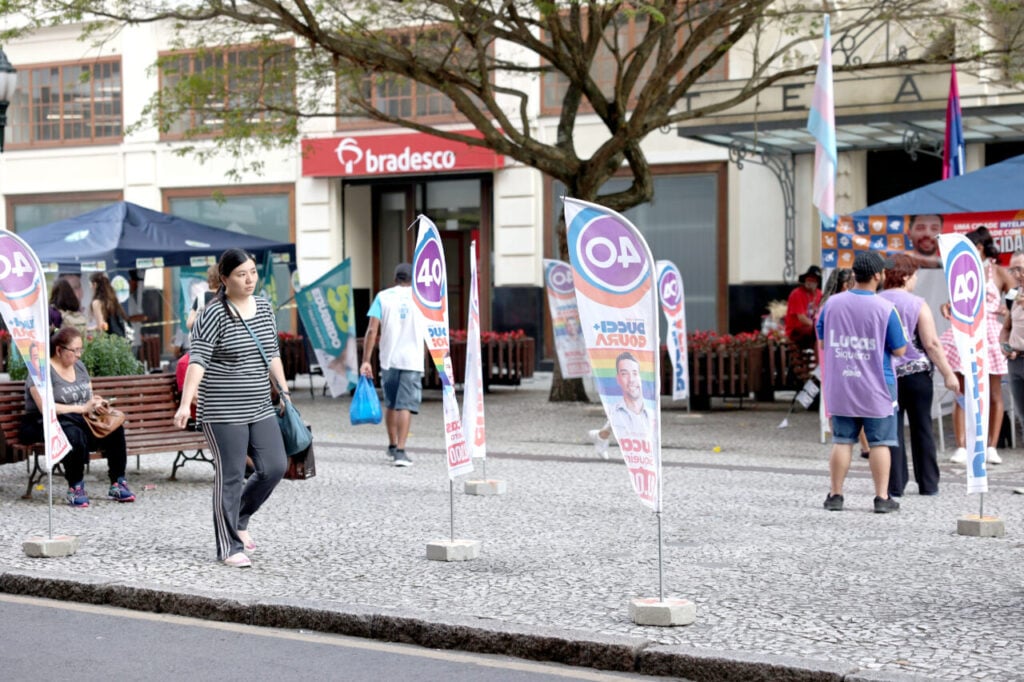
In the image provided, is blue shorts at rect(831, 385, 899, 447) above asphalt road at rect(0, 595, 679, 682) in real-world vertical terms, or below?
above

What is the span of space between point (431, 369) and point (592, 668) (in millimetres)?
14647

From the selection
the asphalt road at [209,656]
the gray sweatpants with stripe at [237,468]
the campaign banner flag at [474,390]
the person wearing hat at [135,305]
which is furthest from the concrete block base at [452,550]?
the person wearing hat at [135,305]

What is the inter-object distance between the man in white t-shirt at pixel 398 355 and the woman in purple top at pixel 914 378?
440 centimetres

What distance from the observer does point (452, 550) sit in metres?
8.13

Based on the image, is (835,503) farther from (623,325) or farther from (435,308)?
(623,325)

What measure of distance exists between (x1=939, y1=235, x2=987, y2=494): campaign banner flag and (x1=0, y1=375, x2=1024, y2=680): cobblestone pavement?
499 mm

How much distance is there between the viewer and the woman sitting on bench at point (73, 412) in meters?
10.6

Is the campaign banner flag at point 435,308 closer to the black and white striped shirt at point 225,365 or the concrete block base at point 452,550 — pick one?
the concrete block base at point 452,550

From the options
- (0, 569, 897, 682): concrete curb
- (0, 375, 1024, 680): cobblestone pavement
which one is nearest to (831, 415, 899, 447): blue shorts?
(0, 375, 1024, 680): cobblestone pavement

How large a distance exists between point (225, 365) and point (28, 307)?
5.73ft

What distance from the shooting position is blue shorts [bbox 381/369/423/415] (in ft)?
43.3

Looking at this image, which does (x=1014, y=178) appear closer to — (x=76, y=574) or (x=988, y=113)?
(x=988, y=113)

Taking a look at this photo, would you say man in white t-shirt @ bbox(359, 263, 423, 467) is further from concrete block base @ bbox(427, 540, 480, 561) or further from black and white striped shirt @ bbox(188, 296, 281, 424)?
concrete block base @ bbox(427, 540, 480, 561)

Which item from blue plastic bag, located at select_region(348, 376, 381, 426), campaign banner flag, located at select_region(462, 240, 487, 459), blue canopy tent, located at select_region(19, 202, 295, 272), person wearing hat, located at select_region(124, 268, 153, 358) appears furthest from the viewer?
person wearing hat, located at select_region(124, 268, 153, 358)
